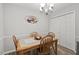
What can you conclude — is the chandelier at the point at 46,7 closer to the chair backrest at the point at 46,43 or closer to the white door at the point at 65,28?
the white door at the point at 65,28

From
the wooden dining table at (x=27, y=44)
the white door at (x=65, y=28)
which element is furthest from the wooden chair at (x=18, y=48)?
the white door at (x=65, y=28)

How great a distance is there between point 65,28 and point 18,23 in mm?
604

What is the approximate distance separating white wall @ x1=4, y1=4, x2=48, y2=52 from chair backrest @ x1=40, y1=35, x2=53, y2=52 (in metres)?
0.09

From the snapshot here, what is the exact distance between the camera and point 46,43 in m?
1.33

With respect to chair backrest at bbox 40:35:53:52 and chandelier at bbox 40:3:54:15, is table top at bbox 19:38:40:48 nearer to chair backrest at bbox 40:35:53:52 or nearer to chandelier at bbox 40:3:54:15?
chair backrest at bbox 40:35:53:52

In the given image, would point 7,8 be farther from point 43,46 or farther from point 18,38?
point 43,46

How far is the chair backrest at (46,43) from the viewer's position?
1308mm

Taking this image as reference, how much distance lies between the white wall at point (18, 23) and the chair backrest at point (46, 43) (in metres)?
0.09

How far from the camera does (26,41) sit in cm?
129

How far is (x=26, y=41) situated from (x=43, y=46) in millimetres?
235

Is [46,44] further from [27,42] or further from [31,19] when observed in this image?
[31,19]

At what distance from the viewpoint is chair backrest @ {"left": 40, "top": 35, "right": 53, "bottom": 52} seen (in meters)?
1.31
